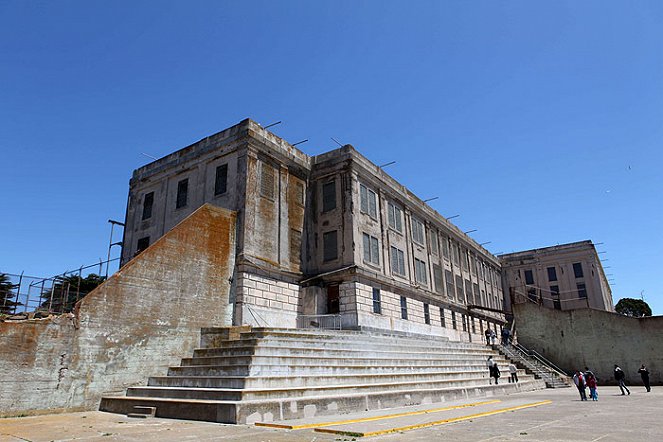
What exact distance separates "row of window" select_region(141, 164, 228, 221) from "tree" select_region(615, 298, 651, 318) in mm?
84805

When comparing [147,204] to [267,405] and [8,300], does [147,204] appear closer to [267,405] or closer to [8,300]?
[8,300]

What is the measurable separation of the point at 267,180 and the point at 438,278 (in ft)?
62.7

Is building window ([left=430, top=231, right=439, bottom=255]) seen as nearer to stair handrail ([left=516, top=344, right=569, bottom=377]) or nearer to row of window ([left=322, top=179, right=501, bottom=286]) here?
row of window ([left=322, top=179, right=501, bottom=286])

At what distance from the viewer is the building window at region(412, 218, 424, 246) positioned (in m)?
37.1

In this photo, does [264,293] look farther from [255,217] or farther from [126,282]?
[126,282]

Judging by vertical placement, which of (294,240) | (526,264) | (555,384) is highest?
(526,264)

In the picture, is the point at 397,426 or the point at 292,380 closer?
the point at 397,426

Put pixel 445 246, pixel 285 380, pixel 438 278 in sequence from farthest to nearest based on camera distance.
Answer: pixel 445 246 → pixel 438 278 → pixel 285 380

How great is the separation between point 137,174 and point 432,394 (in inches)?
969

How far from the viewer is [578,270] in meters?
58.7

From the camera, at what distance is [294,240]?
28.4m

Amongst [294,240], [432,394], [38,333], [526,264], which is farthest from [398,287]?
[526,264]

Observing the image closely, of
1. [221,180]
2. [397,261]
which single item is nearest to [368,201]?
[397,261]

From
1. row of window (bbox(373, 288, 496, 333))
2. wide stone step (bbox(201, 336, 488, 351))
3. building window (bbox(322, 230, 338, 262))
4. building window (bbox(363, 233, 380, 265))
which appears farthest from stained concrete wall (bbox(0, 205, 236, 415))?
row of window (bbox(373, 288, 496, 333))
